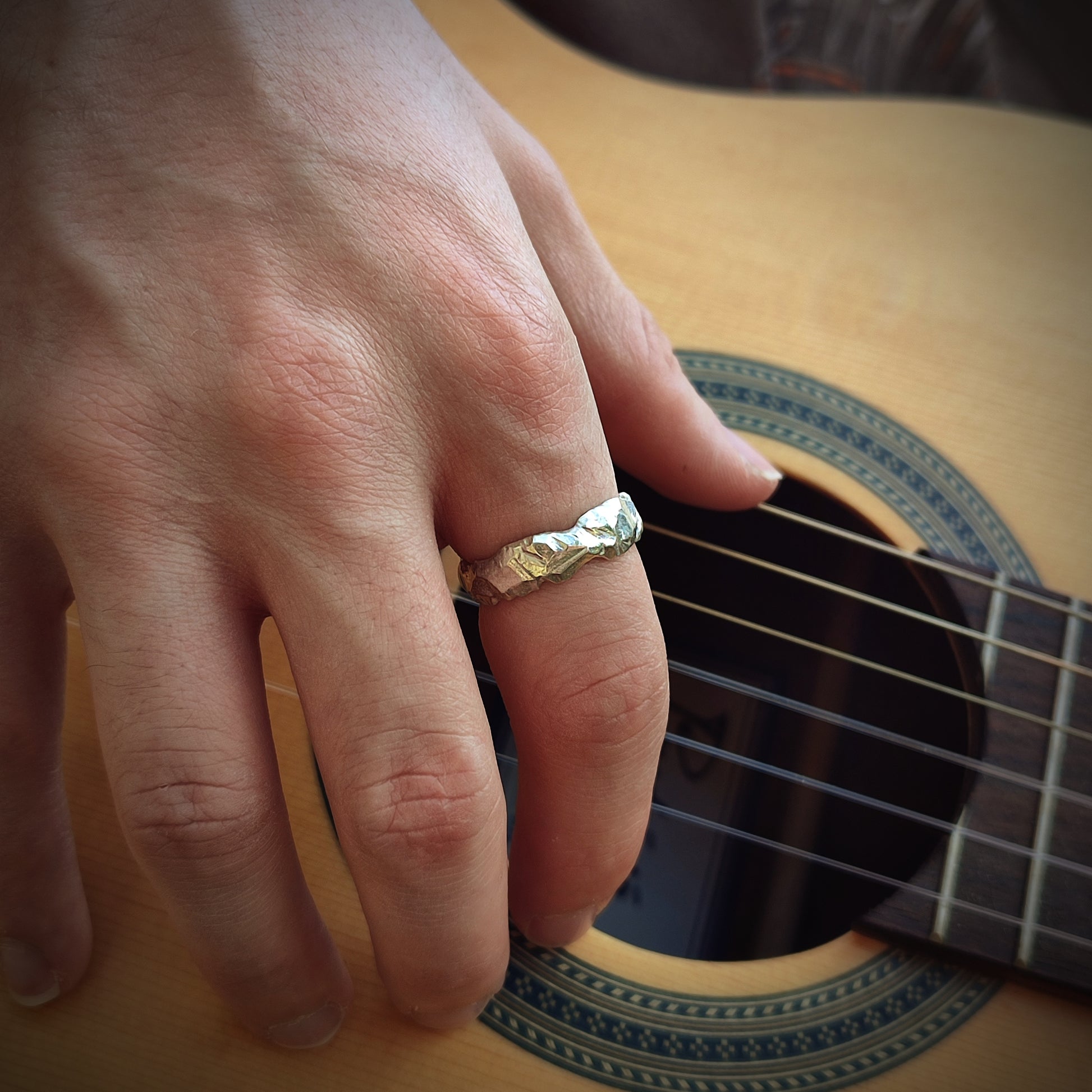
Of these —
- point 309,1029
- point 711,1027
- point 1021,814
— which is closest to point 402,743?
point 309,1029

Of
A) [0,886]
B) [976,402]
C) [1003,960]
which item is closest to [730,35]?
[976,402]

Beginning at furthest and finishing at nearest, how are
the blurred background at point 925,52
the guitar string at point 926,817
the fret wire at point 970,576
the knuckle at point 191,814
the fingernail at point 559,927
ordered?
the blurred background at point 925,52
the fret wire at point 970,576
the guitar string at point 926,817
the fingernail at point 559,927
the knuckle at point 191,814

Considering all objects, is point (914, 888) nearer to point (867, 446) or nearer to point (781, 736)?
A: point (781, 736)

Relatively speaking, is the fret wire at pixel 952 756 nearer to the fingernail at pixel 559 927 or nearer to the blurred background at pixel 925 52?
the fingernail at pixel 559 927

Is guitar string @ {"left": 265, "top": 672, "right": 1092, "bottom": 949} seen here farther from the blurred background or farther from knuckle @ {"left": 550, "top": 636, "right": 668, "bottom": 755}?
the blurred background

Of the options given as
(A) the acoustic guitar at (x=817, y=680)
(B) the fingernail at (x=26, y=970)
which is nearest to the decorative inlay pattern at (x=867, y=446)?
(A) the acoustic guitar at (x=817, y=680)

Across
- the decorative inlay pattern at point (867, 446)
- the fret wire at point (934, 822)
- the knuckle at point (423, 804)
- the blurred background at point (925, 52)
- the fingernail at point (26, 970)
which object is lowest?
the fingernail at point (26, 970)
